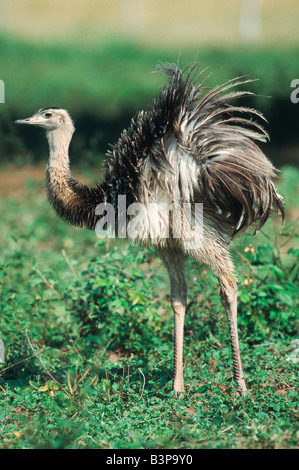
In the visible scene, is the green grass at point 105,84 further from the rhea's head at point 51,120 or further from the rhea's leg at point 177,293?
the rhea's leg at point 177,293

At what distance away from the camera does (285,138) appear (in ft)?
34.3

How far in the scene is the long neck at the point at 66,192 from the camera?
14.5ft

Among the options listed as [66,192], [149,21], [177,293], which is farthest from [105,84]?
[177,293]

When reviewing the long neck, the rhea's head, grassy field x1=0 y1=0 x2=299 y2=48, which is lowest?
the long neck

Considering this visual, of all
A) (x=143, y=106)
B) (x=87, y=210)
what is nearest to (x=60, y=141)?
(x=87, y=210)

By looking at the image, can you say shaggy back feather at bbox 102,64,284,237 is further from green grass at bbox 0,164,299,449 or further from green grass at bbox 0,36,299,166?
green grass at bbox 0,36,299,166

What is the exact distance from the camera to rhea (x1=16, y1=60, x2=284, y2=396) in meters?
4.14

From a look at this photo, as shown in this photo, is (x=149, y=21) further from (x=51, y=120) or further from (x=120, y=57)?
(x=51, y=120)

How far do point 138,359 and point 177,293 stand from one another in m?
0.56

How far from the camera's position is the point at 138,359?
490 centimetres

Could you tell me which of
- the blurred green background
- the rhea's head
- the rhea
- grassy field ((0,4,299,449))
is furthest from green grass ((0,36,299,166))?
the rhea

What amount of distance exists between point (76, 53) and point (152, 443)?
13.2 m

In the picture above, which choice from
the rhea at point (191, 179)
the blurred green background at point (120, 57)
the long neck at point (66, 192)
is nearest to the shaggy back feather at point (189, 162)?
the rhea at point (191, 179)

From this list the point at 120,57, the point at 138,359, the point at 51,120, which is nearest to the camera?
the point at 51,120
